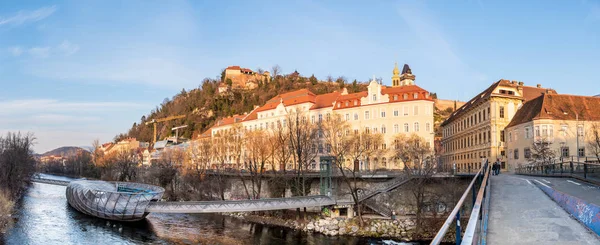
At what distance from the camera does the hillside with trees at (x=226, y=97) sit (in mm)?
130375

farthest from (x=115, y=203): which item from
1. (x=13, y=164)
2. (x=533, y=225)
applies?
(x=533, y=225)

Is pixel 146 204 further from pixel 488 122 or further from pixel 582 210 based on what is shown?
pixel 488 122

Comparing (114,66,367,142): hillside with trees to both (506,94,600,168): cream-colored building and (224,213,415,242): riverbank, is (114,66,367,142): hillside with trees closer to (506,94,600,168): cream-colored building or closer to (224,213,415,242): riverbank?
(506,94,600,168): cream-colored building

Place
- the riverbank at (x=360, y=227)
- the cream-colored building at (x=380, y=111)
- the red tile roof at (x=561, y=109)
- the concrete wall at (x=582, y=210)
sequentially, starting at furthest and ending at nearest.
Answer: the cream-colored building at (x=380, y=111) → the red tile roof at (x=561, y=109) → the riverbank at (x=360, y=227) → the concrete wall at (x=582, y=210)

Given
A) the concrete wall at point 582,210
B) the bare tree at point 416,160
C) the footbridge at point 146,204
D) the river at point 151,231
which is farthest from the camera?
the bare tree at point 416,160

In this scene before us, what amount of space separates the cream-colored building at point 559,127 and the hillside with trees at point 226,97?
229ft

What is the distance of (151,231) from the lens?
119 feet

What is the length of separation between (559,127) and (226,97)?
4062 inches

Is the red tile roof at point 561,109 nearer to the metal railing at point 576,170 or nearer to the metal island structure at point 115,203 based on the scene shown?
the metal railing at point 576,170

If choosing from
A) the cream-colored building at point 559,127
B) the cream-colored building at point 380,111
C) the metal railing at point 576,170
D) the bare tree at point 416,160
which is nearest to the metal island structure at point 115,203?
the cream-colored building at point 380,111

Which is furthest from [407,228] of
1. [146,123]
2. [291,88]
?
[146,123]

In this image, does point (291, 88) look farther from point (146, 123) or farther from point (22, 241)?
point (22, 241)

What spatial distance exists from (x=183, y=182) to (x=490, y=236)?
58.2 metres

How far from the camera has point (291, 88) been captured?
13662 cm
